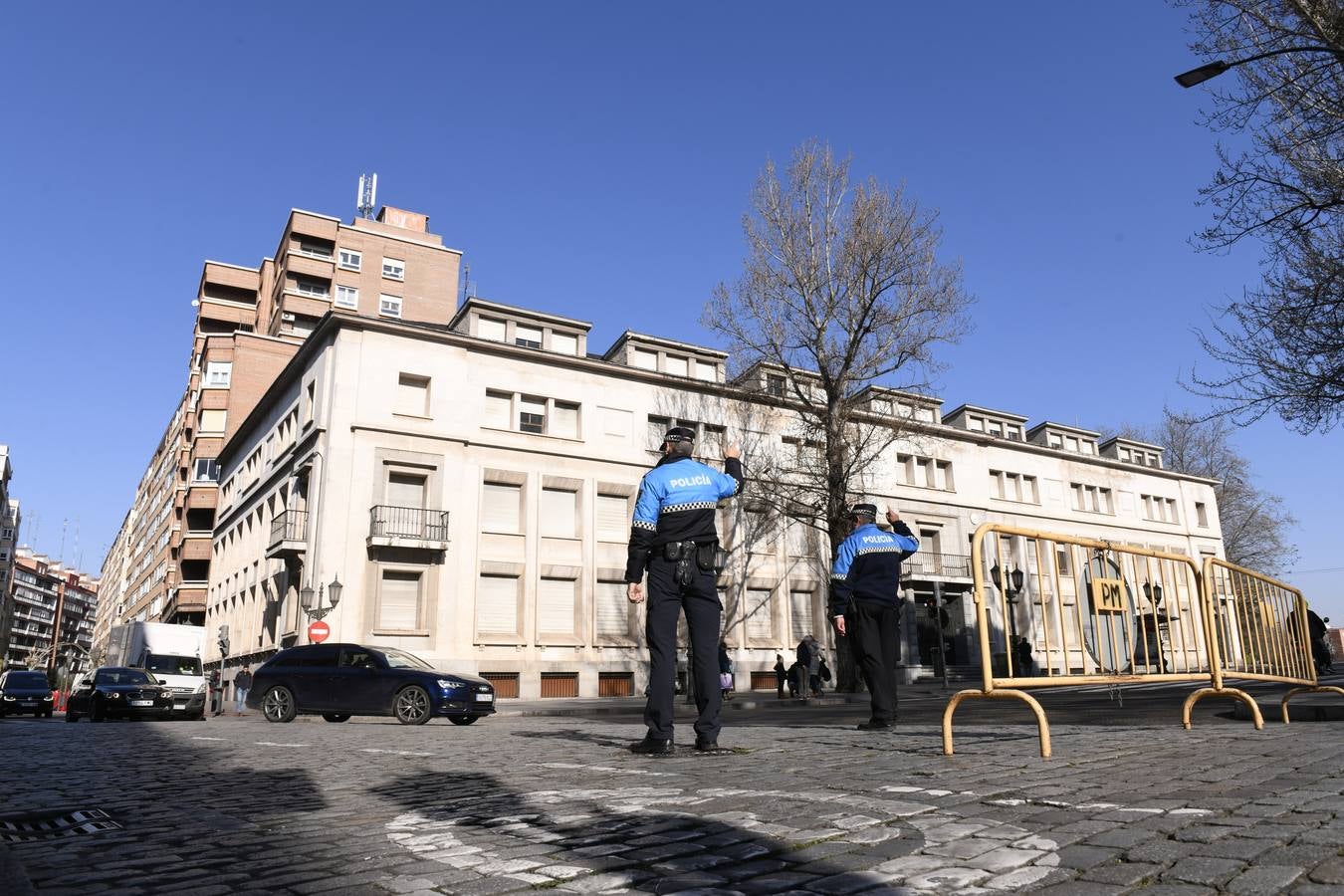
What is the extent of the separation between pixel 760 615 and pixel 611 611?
20.7ft

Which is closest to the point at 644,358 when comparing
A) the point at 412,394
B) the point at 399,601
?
the point at 412,394

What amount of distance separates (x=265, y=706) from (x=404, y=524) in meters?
12.8

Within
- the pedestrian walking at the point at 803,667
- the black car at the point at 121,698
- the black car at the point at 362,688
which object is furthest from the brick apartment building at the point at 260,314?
the black car at the point at 362,688

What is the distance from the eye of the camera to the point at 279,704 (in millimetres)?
17141

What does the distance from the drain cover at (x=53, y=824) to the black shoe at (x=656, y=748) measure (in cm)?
322

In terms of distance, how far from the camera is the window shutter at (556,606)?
103 ft

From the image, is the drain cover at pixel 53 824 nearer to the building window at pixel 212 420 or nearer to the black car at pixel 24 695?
the black car at pixel 24 695

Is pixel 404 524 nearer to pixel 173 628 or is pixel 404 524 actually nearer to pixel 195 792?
pixel 173 628

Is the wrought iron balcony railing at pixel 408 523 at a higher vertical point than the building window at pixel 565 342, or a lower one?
lower

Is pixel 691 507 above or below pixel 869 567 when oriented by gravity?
above

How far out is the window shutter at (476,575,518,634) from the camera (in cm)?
3041

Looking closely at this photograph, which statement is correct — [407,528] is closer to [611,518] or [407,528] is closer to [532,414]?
[532,414]

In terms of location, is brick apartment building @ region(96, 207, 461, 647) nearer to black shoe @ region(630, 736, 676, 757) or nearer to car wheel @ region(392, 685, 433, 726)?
car wheel @ region(392, 685, 433, 726)

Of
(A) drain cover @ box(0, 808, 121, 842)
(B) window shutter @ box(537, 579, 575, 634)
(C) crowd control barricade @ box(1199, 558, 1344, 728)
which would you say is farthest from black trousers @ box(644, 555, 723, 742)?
(B) window shutter @ box(537, 579, 575, 634)
